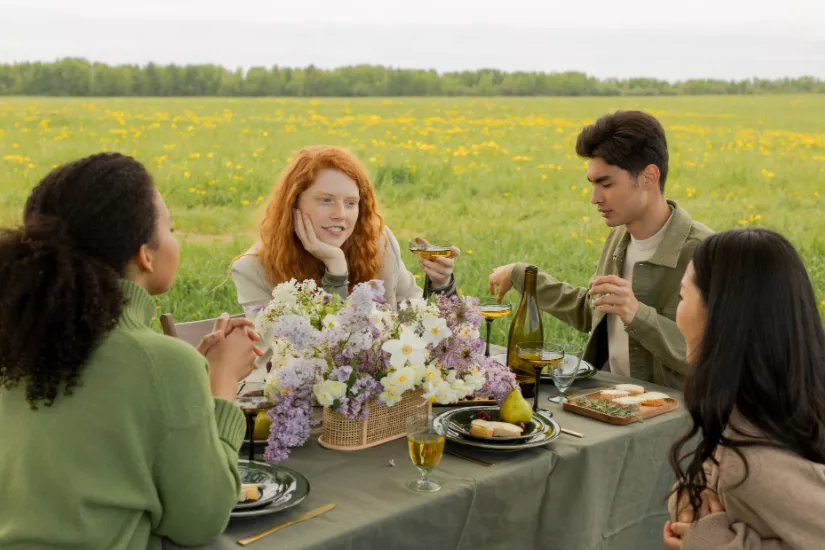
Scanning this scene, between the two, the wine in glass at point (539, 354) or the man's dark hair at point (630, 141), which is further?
the man's dark hair at point (630, 141)

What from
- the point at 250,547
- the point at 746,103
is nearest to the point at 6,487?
the point at 250,547

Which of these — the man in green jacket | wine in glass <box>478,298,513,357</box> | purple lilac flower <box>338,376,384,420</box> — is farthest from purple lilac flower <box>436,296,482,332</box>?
the man in green jacket

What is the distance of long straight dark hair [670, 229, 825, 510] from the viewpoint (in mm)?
1898

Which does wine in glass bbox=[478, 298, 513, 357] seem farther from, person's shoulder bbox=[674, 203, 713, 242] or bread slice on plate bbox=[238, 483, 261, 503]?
bread slice on plate bbox=[238, 483, 261, 503]

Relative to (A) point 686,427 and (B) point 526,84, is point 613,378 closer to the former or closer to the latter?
(A) point 686,427

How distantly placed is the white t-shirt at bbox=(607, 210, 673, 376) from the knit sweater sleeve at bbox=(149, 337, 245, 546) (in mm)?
2081

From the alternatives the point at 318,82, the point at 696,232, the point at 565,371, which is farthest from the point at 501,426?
the point at 318,82

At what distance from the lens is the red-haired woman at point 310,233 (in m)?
3.32

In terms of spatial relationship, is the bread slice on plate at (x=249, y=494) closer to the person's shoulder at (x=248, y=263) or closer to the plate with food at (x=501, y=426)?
the plate with food at (x=501, y=426)

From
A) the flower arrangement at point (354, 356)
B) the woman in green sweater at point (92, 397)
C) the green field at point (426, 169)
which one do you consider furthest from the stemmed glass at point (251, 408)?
the green field at point (426, 169)

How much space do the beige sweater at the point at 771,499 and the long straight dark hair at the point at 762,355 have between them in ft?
0.15

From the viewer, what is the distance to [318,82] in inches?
512

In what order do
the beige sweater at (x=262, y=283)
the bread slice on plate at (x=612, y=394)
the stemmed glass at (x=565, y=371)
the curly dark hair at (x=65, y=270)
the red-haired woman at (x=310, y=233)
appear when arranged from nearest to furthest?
the curly dark hair at (x=65, y=270)
the stemmed glass at (x=565, y=371)
the bread slice on plate at (x=612, y=394)
the beige sweater at (x=262, y=283)
the red-haired woman at (x=310, y=233)

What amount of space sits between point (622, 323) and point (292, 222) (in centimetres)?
131
